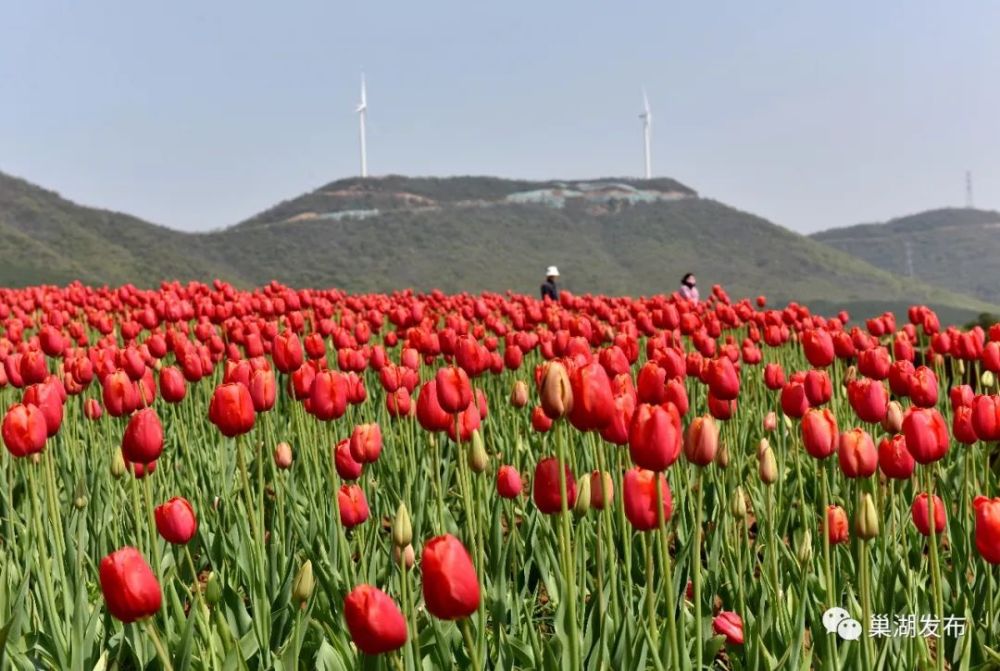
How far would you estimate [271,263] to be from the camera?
93375mm

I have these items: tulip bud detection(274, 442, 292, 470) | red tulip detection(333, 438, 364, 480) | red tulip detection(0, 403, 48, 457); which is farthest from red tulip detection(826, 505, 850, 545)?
red tulip detection(0, 403, 48, 457)

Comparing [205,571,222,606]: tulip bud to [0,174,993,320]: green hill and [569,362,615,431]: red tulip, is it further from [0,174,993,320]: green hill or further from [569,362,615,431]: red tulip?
[0,174,993,320]: green hill

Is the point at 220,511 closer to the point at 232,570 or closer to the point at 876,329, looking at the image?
the point at 232,570

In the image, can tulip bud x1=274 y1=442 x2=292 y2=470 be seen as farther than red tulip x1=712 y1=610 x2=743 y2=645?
Yes

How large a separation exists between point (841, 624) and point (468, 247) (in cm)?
9511

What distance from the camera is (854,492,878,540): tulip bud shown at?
9.83ft

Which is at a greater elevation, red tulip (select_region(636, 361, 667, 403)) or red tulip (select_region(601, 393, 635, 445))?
red tulip (select_region(636, 361, 667, 403))

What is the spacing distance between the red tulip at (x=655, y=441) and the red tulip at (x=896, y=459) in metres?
1.16

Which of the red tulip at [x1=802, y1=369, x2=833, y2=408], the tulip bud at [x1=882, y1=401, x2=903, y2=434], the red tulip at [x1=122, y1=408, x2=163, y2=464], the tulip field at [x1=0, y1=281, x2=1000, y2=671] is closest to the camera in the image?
the tulip field at [x1=0, y1=281, x2=1000, y2=671]

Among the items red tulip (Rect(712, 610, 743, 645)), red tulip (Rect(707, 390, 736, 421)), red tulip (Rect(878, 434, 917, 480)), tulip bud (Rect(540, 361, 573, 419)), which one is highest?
tulip bud (Rect(540, 361, 573, 419))

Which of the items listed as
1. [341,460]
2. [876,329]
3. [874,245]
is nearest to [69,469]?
[341,460]

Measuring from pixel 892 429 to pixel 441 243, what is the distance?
3744 inches

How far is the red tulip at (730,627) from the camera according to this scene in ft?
11.3

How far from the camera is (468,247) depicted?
9762cm
